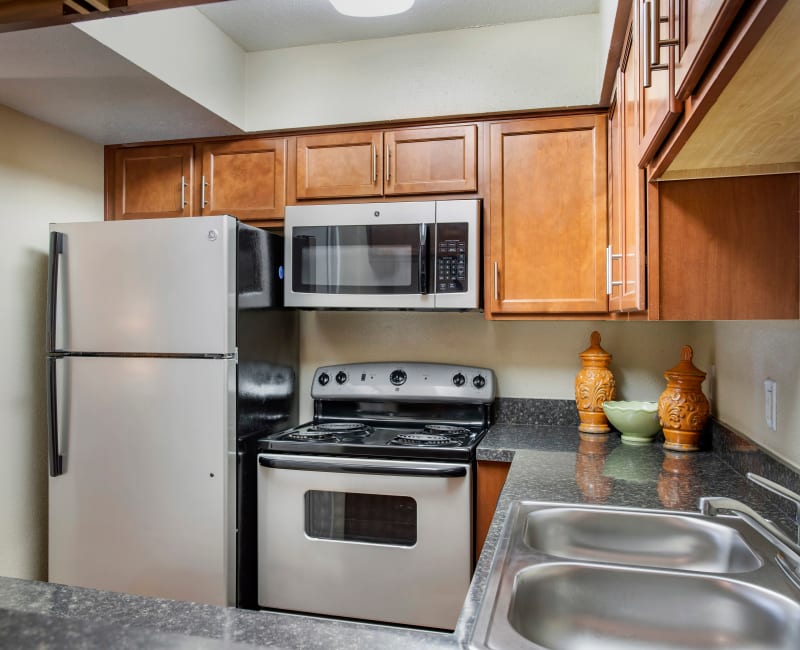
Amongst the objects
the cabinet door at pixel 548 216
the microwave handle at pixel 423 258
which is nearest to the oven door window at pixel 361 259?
the microwave handle at pixel 423 258

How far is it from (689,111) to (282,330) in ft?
6.55

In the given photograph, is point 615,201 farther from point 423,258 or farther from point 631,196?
point 423,258

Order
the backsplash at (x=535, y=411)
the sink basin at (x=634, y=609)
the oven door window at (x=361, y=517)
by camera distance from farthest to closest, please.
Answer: the backsplash at (x=535, y=411)
the oven door window at (x=361, y=517)
the sink basin at (x=634, y=609)

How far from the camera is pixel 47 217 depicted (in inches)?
94.3

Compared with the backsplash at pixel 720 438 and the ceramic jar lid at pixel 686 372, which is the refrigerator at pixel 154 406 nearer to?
the backsplash at pixel 720 438

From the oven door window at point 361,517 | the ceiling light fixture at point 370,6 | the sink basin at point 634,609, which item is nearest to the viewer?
the sink basin at point 634,609

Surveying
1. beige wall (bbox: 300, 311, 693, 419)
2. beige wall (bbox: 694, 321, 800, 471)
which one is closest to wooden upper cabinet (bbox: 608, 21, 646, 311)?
beige wall (bbox: 694, 321, 800, 471)

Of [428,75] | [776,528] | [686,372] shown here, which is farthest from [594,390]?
[428,75]

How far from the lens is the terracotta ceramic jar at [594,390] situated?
2.40 meters

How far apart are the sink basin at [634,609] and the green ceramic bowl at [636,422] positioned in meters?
1.26

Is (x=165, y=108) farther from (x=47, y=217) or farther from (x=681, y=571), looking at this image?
(x=681, y=571)

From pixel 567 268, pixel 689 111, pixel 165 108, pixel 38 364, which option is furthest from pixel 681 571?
pixel 38 364

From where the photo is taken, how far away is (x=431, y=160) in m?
2.38

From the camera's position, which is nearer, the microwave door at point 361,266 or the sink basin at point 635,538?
the sink basin at point 635,538
